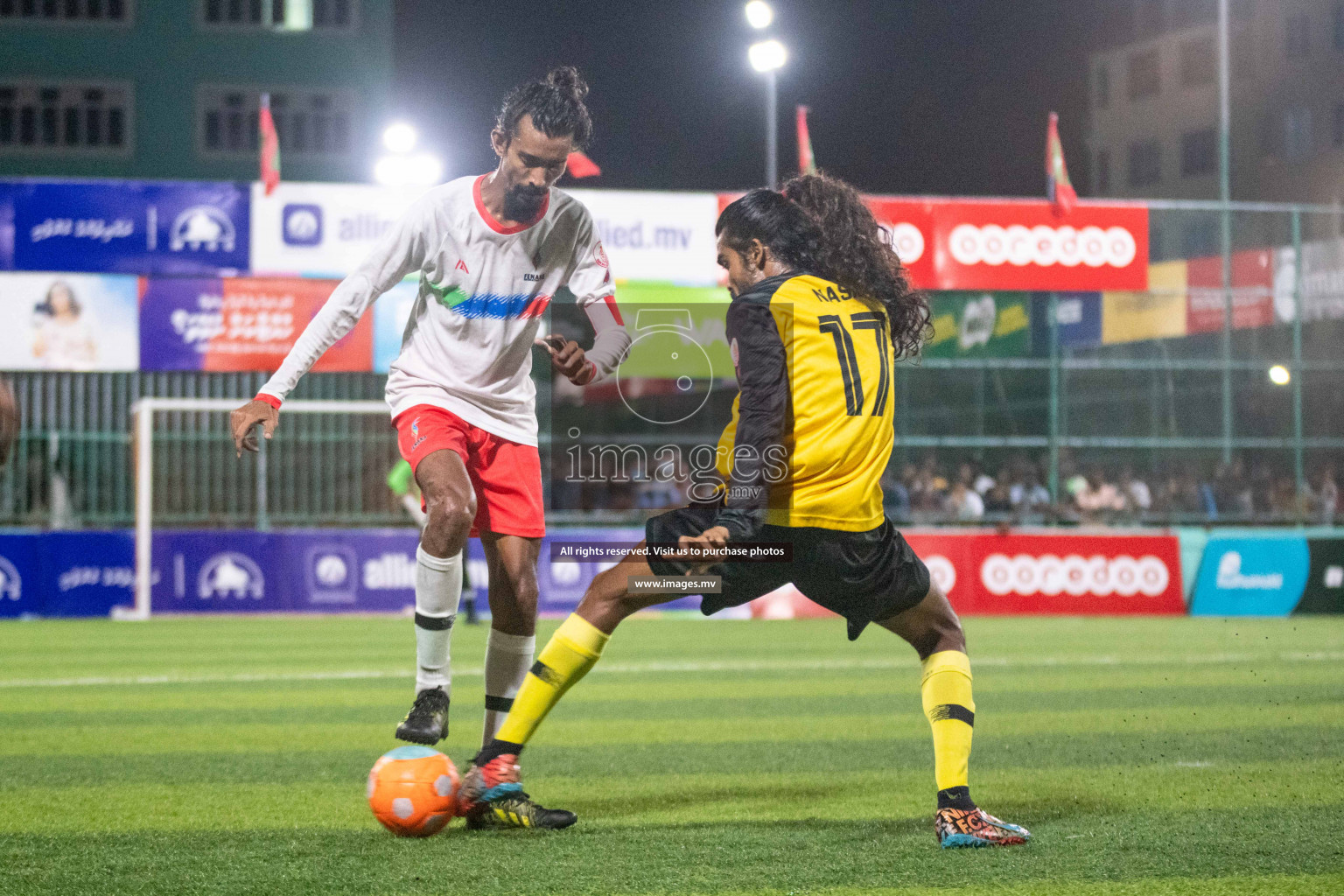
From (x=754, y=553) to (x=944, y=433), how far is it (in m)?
17.7

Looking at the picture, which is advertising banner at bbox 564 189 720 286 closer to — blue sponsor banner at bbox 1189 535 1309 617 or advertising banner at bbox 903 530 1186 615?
advertising banner at bbox 903 530 1186 615

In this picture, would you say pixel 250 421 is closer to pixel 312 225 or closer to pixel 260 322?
pixel 312 225

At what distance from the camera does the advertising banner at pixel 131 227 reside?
60.1 ft

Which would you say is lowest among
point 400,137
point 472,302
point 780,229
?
point 472,302

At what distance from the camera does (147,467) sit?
59.4ft

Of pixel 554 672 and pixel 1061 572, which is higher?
pixel 554 672

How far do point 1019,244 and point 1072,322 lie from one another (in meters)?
3.28

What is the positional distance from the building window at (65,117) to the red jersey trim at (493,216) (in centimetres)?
3282

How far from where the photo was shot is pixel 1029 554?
19.1 metres

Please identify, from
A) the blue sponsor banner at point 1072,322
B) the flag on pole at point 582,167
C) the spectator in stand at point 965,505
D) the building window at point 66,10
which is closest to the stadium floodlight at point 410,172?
the flag on pole at point 582,167

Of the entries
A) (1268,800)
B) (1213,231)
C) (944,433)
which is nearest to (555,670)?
(1268,800)

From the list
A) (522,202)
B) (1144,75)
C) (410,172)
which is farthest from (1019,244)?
(1144,75)

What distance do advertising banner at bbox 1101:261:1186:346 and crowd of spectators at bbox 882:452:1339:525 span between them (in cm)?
194

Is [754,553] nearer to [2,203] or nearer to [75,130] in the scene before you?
[2,203]
